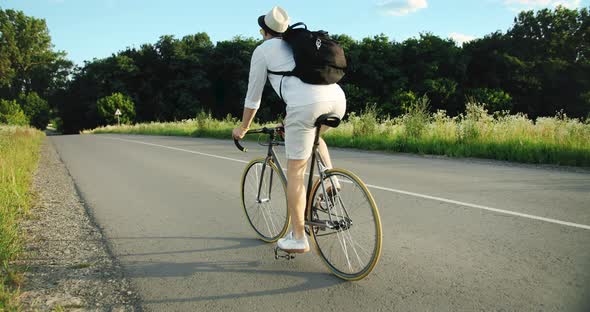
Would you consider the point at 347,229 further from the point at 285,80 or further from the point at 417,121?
the point at 417,121

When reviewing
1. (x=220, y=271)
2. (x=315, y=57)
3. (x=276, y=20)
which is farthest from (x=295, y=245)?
(x=276, y=20)

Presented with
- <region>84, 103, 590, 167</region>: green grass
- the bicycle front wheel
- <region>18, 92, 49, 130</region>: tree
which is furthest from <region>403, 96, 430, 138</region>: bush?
<region>18, 92, 49, 130</region>: tree

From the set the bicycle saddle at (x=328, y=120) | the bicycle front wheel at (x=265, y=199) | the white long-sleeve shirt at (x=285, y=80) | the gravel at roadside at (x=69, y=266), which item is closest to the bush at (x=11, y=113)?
the gravel at roadside at (x=69, y=266)

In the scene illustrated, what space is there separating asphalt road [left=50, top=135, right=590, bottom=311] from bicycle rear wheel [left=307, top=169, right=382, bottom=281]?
0.48ft

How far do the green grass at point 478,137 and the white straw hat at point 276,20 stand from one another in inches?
334

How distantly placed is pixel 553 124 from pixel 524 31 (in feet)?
190

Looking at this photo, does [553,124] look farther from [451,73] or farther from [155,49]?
[155,49]

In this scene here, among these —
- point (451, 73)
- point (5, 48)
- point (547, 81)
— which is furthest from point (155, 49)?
point (547, 81)

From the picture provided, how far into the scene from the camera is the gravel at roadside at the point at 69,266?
9.88ft

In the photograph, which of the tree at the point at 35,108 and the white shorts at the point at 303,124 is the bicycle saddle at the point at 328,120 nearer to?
the white shorts at the point at 303,124

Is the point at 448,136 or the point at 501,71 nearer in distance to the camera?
the point at 448,136

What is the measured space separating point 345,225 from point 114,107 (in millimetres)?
74408

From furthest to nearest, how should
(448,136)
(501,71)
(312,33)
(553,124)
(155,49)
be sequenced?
1. (155,49)
2. (501,71)
3. (448,136)
4. (553,124)
5. (312,33)

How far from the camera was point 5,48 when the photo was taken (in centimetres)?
9944
